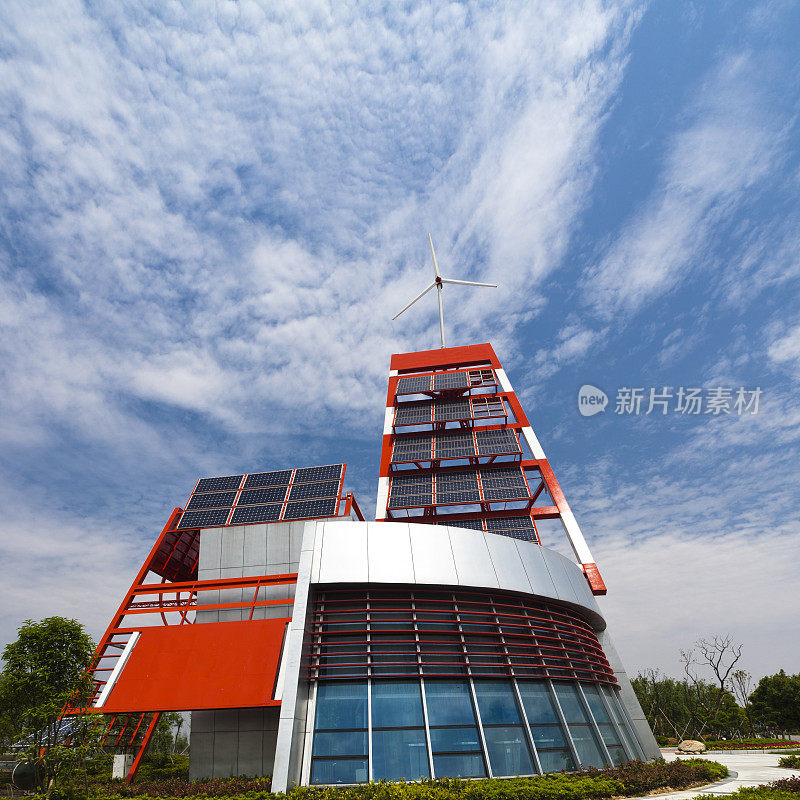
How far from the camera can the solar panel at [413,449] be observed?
47.8 meters

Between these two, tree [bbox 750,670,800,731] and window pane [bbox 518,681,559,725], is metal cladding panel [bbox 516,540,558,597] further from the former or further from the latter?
tree [bbox 750,670,800,731]

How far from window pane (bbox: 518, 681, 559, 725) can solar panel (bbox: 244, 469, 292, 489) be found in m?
19.3

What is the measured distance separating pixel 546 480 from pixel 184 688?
3132 cm

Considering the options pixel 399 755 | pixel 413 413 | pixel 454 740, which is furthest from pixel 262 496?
pixel 413 413

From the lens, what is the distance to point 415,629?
58.3 feet

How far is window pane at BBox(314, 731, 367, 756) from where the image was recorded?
15.3 m

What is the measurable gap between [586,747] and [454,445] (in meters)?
32.0

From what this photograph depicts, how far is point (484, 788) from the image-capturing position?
13781mm

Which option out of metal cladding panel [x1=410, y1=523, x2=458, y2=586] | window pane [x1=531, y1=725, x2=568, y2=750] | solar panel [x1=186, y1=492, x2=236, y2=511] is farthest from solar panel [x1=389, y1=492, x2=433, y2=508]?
window pane [x1=531, y1=725, x2=568, y2=750]

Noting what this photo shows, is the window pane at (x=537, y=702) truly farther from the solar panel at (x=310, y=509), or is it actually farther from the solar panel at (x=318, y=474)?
the solar panel at (x=318, y=474)

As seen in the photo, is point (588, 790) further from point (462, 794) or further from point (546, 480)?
point (546, 480)

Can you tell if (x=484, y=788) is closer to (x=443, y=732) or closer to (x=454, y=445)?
(x=443, y=732)

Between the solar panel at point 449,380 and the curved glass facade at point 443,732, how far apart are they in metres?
37.8

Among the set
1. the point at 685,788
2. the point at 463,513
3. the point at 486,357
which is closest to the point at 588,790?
the point at 685,788
